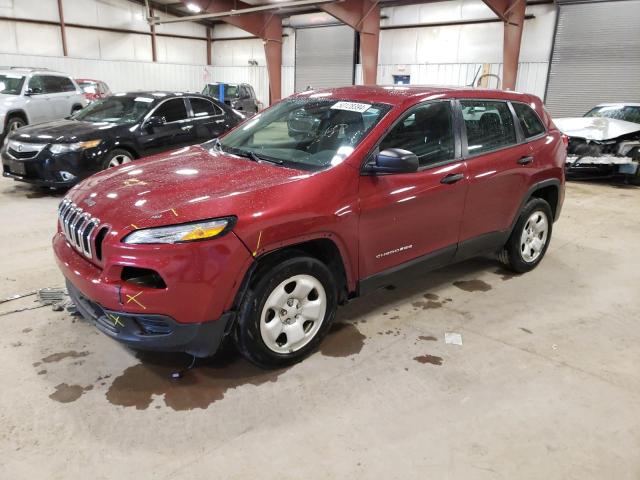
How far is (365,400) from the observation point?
2.61 meters

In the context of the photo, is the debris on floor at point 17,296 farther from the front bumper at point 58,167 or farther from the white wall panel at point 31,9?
the white wall panel at point 31,9

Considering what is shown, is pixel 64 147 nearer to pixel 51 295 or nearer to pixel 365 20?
pixel 51 295

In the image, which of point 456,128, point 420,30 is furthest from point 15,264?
point 420,30

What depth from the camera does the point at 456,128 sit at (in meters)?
3.47

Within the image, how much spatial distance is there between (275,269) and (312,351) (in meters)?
0.70

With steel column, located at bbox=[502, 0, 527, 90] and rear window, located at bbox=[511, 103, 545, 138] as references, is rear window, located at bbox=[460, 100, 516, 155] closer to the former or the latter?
rear window, located at bbox=[511, 103, 545, 138]

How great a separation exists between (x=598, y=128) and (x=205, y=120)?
699 centimetres

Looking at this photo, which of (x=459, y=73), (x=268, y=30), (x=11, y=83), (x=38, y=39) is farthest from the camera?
(x=268, y=30)

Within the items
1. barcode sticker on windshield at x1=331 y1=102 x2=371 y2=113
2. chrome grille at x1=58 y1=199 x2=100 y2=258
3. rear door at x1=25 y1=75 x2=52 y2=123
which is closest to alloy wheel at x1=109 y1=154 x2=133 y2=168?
chrome grille at x1=58 y1=199 x2=100 y2=258

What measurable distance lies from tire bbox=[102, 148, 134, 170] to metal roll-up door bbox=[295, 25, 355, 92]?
47.1 ft

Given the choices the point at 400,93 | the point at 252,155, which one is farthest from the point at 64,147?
the point at 400,93

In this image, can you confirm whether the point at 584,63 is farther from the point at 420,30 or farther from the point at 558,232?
the point at 558,232

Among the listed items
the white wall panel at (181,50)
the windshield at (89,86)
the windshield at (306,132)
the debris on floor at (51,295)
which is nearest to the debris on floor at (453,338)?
the windshield at (306,132)

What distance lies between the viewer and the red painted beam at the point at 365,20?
16141 millimetres
